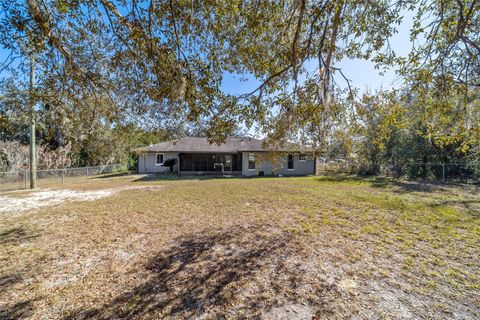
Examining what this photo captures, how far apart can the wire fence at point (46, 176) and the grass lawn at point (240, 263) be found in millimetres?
6133

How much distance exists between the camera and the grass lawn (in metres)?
2.59

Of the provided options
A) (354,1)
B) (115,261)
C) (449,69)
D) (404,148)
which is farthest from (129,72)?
(404,148)

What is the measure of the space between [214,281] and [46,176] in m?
15.9

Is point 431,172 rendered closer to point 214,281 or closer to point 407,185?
point 407,185

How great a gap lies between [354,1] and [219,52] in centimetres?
299

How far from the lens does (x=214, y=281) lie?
10.3 feet

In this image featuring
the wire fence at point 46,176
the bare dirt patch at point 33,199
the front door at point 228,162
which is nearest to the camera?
the bare dirt patch at point 33,199

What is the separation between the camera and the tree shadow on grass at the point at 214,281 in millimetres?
2537

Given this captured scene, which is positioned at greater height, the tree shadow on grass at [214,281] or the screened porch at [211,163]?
the screened porch at [211,163]

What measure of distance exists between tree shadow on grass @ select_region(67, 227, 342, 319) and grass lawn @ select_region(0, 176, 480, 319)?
0.06 feet

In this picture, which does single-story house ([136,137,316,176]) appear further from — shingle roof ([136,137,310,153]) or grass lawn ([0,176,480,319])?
grass lawn ([0,176,480,319])

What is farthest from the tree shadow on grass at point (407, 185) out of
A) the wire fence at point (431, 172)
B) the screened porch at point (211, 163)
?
the screened porch at point (211, 163)

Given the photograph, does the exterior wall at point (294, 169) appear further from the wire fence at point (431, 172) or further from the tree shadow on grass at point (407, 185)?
the tree shadow on grass at point (407, 185)

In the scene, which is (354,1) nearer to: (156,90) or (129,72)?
(156,90)
